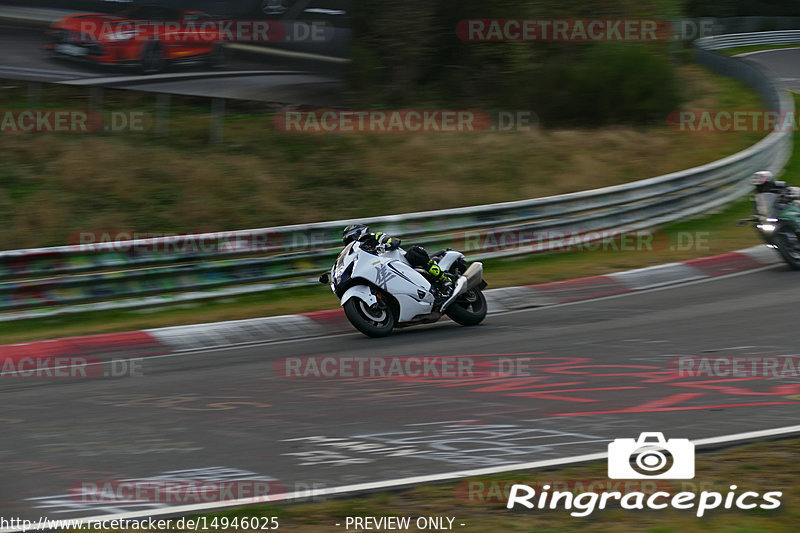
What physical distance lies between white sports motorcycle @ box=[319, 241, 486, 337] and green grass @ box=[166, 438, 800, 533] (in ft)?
17.0

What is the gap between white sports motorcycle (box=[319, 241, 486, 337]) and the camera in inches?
415

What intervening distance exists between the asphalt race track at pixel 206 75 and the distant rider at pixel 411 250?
9.37 metres

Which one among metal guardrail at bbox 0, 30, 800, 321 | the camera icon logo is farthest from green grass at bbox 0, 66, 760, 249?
the camera icon logo

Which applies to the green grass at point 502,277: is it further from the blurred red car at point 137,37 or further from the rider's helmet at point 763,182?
the blurred red car at point 137,37

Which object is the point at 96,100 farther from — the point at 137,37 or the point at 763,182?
the point at 763,182

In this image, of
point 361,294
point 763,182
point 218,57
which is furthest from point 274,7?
point 361,294

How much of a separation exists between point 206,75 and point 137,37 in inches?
59.4

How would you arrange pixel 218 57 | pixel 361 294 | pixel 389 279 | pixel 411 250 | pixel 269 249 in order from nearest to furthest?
pixel 361 294
pixel 389 279
pixel 411 250
pixel 269 249
pixel 218 57

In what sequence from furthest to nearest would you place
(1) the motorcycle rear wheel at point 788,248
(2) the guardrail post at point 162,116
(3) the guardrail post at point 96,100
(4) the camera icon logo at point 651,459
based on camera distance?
(3) the guardrail post at point 96,100 → (2) the guardrail post at point 162,116 → (1) the motorcycle rear wheel at point 788,248 → (4) the camera icon logo at point 651,459

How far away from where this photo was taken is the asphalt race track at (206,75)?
59.7 ft

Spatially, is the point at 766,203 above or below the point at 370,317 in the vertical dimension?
above

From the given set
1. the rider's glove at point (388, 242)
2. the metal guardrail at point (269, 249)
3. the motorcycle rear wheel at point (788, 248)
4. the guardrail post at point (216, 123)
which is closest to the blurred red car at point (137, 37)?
the guardrail post at point (216, 123)

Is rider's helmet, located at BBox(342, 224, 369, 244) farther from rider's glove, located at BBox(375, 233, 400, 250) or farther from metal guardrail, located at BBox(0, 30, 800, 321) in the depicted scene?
metal guardrail, located at BBox(0, 30, 800, 321)

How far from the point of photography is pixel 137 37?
61.1 ft
